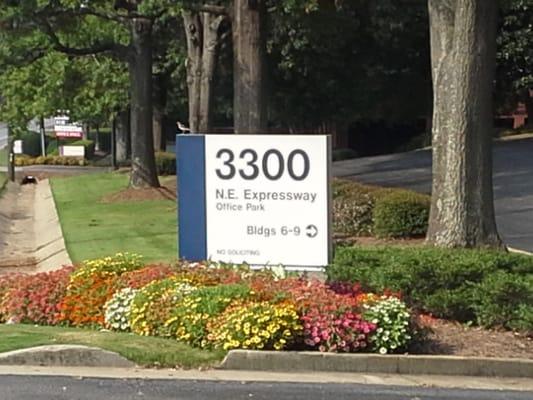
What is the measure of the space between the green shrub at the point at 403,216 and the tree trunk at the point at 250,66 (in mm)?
4916

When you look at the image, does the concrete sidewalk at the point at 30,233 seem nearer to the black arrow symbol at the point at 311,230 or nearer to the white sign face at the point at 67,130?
the black arrow symbol at the point at 311,230

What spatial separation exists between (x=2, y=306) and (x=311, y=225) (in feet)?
11.6

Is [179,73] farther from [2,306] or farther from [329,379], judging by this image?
[329,379]

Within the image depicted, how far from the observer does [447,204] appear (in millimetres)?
14609

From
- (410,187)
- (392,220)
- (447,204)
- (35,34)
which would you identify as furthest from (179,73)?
(447,204)

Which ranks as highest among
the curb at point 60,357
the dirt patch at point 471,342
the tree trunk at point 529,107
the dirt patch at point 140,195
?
the tree trunk at point 529,107

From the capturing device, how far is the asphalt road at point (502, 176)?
22.9 metres

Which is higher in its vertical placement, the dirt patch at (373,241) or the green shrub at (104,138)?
the green shrub at (104,138)

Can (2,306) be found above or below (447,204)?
below

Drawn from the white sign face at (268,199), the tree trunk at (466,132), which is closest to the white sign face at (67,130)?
the tree trunk at (466,132)

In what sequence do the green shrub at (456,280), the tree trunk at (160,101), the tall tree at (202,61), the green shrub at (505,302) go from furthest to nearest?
the tree trunk at (160,101) → the tall tree at (202,61) → the green shrub at (456,280) → the green shrub at (505,302)

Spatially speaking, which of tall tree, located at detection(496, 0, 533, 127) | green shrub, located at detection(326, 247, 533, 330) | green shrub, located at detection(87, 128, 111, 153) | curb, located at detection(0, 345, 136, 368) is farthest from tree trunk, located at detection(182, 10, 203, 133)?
green shrub, located at detection(87, 128, 111, 153)

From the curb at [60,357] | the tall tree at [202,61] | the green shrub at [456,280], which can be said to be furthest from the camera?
the tall tree at [202,61]

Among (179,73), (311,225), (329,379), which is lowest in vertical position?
(329,379)
